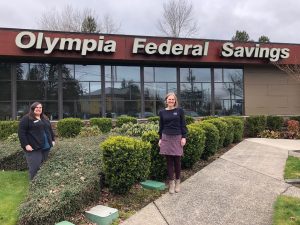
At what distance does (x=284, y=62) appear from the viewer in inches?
901

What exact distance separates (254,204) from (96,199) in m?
2.62

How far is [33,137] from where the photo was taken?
779 cm

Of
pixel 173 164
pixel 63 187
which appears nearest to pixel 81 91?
pixel 173 164

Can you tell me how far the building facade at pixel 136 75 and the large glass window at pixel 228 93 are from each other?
6cm

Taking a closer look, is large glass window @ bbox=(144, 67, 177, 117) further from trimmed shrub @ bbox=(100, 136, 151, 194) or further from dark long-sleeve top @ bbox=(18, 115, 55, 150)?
trimmed shrub @ bbox=(100, 136, 151, 194)

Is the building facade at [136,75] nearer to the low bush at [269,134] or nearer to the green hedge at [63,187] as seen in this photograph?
the low bush at [269,134]

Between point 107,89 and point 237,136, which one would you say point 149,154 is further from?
point 107,89

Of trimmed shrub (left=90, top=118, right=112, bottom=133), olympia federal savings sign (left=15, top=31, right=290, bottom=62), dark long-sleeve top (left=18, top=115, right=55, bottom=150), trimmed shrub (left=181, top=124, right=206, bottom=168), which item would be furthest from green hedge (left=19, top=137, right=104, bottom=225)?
olympia federal savings sign (left=15, top=31, right=290, bottom=62)

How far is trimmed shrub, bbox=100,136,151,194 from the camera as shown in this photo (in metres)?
6.83

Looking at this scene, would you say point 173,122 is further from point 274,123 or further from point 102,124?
point 274,123

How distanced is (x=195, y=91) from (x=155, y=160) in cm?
1462

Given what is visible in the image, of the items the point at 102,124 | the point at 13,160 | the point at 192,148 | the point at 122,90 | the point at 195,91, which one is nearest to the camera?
the point at 192,148

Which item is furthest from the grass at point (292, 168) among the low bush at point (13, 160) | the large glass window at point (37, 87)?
the large glass window at point (37, 87)

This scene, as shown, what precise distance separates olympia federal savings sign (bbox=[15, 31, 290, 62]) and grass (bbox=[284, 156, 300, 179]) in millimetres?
10155
